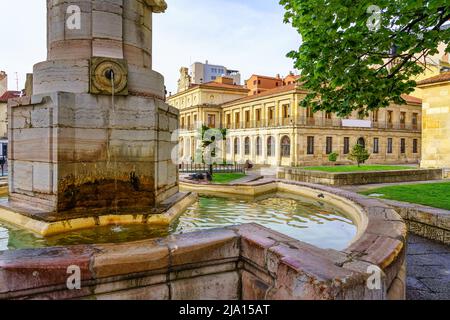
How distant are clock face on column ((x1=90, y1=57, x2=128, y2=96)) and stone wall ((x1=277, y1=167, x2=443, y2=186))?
9912 millimetres

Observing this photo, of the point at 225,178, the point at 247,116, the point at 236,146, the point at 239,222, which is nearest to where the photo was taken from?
the point at 239,222

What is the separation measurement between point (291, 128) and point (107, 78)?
2931 cm

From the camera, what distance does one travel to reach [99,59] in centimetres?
496

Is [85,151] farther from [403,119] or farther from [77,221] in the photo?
[403,119]

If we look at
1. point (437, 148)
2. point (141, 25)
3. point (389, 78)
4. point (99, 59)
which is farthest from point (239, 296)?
point (437, 148)

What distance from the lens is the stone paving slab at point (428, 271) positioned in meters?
3.23

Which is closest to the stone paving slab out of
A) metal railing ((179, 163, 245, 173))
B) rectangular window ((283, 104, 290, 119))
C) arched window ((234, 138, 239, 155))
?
metal railing ((179, 163, 245, 173))

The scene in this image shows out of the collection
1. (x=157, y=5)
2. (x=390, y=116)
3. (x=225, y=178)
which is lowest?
(x=225, y=178)

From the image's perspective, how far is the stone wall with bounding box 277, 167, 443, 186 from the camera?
42.3 ft

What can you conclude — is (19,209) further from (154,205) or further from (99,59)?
(99,59)

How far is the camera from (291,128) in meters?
32.8

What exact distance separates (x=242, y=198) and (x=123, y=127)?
3.92m

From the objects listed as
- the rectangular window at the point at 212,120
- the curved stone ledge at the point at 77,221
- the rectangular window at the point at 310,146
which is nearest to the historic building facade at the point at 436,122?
the rectangular window at the point at 310,146

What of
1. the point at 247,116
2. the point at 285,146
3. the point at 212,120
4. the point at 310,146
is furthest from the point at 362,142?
the point at 212,120
